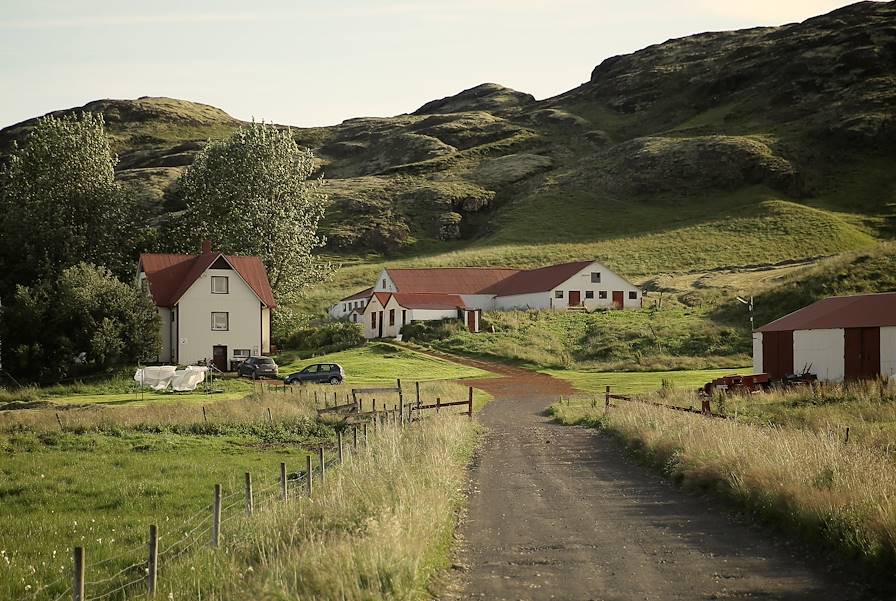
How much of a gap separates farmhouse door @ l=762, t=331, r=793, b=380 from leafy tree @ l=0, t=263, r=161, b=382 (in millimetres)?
35138

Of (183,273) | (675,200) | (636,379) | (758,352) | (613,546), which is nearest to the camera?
(613,546)

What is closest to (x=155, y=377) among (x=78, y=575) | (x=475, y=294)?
(x=78, y=575)

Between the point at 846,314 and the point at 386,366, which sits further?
the point at 386,366

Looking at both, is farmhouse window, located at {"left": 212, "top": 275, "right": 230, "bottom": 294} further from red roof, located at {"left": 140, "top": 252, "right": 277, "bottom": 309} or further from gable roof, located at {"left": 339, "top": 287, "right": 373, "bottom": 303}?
gable roof, located at {"left": 339, "top": 287, "right": 373, "bottom": 303}

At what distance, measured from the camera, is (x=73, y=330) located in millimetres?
54188

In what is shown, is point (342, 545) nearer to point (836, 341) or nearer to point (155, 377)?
point (836, 341)

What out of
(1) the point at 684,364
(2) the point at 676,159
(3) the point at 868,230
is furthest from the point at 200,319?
(2) the point at 676,159

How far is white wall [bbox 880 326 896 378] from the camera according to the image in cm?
4359

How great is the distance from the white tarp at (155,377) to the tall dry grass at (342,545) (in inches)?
1365

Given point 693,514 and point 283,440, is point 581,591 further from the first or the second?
point 283,440

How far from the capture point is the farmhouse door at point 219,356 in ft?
201

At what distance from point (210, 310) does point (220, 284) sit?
1812 millimetres

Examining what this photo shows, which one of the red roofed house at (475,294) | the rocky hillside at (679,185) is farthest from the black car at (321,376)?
the rocky hillside at (679,185)

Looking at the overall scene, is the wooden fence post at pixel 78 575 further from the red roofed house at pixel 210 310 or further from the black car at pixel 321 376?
the red roofed house at pixel 210 310
